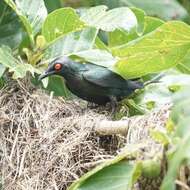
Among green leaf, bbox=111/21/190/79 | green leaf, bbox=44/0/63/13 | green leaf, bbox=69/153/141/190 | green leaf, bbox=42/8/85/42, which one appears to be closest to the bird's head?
green leaf, bbox=42/8/85/42

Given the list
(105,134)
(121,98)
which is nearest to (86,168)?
(105,134)

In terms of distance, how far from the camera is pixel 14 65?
128 inches

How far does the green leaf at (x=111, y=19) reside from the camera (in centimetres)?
319

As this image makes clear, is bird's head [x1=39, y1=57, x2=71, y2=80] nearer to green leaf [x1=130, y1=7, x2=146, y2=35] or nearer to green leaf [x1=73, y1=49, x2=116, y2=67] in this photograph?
green leaf [x1=73, y1=49, x2=116, y2=67]

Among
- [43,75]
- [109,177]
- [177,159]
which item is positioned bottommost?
[43,75]

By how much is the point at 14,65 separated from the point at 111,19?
1.47 ft

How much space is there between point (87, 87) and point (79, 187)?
59.7 inches

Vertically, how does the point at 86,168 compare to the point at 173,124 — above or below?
below

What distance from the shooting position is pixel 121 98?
3.69 m

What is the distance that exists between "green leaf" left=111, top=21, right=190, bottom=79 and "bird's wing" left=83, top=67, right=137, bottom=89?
27.6 inches

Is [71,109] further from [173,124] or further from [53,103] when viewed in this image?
[173,124]

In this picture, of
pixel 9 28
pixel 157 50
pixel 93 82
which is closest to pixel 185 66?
pixel 93 82

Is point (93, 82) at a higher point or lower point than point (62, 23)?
lower

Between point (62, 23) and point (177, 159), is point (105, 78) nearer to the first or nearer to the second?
point (62, 23)
